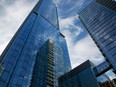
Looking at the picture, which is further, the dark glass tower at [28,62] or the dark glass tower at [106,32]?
the dark glass tower at [28,62]

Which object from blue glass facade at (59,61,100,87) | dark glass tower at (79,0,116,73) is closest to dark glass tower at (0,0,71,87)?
blue glass facade at (59,61,100,87)

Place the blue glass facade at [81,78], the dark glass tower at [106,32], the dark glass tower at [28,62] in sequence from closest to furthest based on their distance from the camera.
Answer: the dark glass tower at [106,32], the dark glass tower at [28,62], the blue glass facade at [81,78]

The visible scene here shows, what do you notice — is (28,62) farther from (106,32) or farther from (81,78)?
(106,32)

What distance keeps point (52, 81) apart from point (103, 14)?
40586 mm

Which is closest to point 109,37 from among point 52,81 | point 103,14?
point 103,14

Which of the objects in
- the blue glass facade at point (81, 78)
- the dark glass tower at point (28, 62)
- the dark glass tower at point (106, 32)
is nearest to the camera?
the dark glass tower at point (106, 32)

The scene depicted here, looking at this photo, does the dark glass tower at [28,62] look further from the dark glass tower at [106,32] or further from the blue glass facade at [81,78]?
the dark glass tower at [106,32]

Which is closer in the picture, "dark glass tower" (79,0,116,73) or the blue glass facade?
"dark glass tower" (79,0,116,73)

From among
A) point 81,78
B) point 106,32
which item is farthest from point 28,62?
point 106,32

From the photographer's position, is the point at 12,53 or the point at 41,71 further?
the point at 41,71

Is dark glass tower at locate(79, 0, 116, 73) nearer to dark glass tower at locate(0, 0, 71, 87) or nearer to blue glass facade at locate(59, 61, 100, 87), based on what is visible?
blue glass facade at locate(59, 61, 100, 87)

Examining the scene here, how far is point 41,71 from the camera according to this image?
5888 cm

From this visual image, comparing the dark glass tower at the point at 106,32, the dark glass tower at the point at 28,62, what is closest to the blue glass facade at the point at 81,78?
the dark glass tower at the point at 28,62

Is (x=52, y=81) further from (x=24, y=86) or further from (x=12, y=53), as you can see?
(x=12, y=53)
